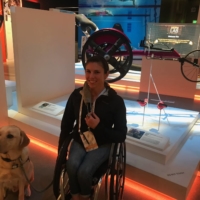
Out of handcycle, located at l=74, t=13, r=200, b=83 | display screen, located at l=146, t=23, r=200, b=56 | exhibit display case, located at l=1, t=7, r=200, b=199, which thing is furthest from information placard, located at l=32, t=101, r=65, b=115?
display screen, located at l=146, t=23, r=200, b=56

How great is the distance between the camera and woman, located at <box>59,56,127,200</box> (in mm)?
1667

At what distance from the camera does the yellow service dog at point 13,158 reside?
1.75m

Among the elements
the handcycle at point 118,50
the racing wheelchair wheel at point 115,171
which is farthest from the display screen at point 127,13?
the racing wheelchair wheel at point 115,171

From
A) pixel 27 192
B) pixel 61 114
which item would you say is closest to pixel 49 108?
pixel 61 114

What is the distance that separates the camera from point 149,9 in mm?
7457

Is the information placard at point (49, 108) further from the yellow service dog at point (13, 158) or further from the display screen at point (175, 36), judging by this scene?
the display screen at point (175, 36)

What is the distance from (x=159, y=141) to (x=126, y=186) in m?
0.59

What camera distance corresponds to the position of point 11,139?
1759mm

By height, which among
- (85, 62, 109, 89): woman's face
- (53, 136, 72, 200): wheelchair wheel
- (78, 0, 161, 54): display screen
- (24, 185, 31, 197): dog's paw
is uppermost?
(78, 0, 161, 54): display screen

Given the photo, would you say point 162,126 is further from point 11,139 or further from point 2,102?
point 2,102

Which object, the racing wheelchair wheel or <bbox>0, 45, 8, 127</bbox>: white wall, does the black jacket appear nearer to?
the racing wheelchair wheel

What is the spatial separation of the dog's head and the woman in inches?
12.8

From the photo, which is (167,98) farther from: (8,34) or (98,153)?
(8,34)

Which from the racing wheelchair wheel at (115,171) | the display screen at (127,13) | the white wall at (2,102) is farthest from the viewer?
the display screen at (127,13)
